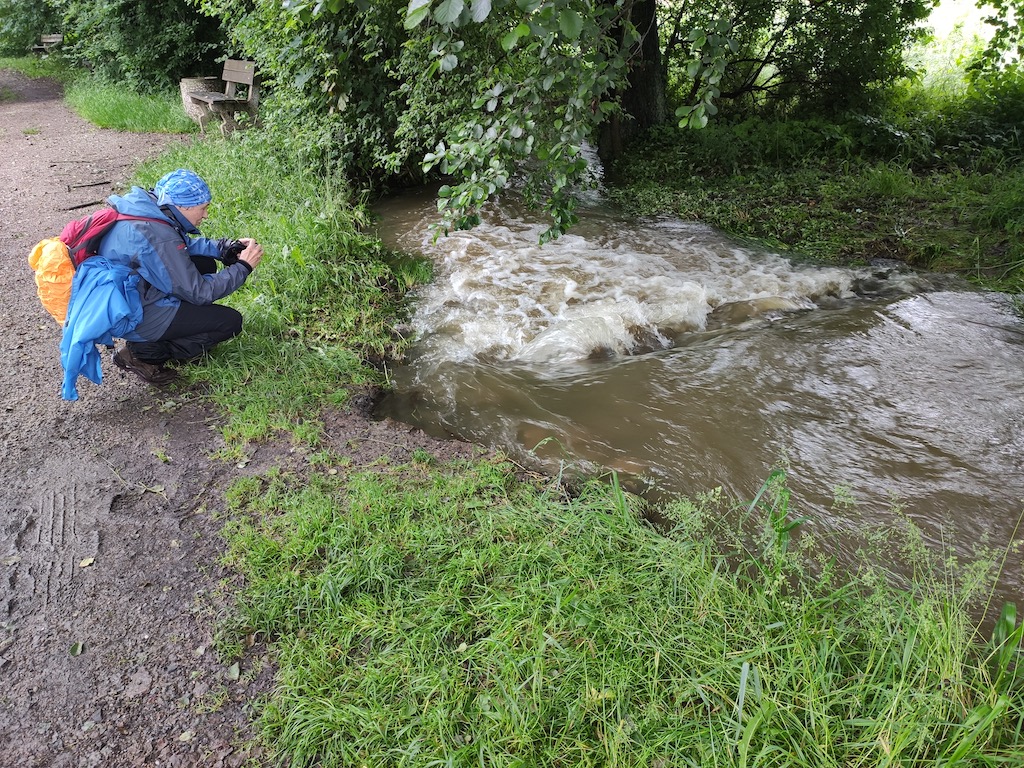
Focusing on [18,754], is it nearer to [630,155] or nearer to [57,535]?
[57,535]

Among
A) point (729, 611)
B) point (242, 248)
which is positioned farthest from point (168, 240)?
point (729, 611)

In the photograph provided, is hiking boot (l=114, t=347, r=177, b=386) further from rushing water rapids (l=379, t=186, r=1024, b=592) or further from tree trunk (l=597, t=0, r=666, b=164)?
tree trunk (l=597, t=0, r=666, b=164)

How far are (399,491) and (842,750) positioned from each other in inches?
89.9

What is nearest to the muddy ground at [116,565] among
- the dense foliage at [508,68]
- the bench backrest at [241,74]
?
the dense foliage at [508,68]

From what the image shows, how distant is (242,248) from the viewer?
186 inches

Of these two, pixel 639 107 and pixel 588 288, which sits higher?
pixel 639 107

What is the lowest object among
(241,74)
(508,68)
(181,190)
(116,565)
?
(116,565)

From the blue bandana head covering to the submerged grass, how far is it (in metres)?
2.03

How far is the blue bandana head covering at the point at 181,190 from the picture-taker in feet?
13.6

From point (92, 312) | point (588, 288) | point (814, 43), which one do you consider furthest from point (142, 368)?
point (814, 43)

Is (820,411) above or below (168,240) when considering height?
below

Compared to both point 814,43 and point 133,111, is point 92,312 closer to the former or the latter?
point 133,111

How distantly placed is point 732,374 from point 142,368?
407 cm

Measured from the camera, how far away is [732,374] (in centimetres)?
499
